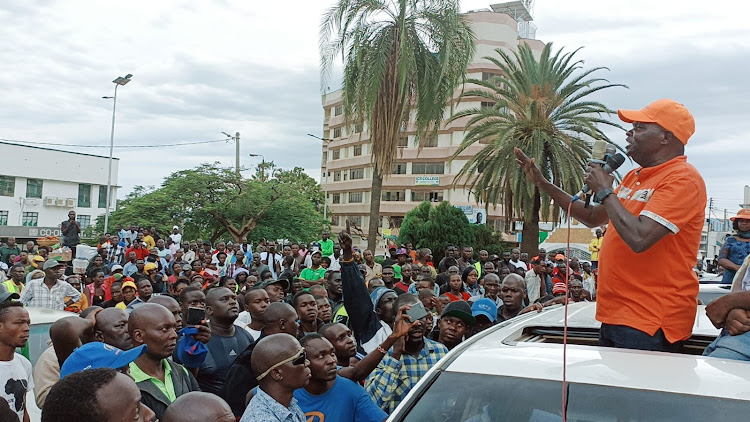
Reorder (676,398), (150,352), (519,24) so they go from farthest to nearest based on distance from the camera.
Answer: (519,24)
(150,352)
(676,398)

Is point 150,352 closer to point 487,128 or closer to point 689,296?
point 689,296

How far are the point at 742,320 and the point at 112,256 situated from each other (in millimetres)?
16571

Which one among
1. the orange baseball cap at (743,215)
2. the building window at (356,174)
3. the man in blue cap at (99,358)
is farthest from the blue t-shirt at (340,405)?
the building window at (356,174)

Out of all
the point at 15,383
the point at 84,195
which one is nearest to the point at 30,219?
the point at 84,195

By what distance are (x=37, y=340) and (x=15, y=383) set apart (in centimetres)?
227

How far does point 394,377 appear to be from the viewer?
4.13 meters

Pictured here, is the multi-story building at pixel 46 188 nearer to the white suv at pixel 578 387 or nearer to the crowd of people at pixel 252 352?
the crowd of people at pixel 252 352

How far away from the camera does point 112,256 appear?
17.1m

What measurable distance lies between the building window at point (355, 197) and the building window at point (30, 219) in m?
27.5

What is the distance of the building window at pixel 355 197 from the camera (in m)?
62.3

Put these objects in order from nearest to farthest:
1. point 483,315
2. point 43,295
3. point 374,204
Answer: point 483,315 → point 43,295 → point 374,204

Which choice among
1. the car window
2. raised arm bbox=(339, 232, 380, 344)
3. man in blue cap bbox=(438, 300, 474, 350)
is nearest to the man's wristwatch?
man in blue cap bbox=(438, 300, 474, 350)

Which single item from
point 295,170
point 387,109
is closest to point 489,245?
point 387,109

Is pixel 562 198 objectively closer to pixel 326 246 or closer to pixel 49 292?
pixel 49 292
